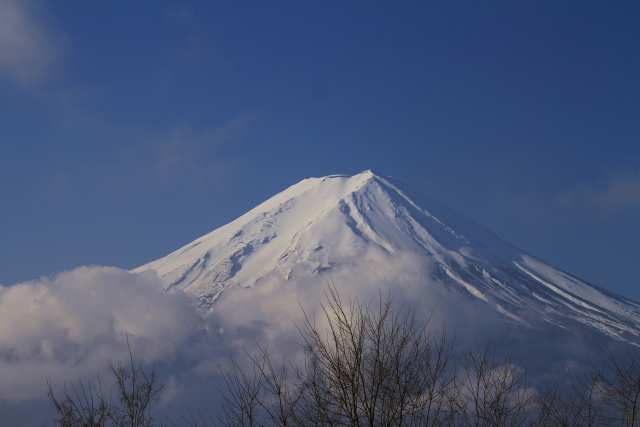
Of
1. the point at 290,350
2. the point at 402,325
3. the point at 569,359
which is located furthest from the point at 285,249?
the point at 402,325

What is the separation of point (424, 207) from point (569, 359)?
139 feet

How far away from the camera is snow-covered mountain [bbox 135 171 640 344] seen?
12531 cm

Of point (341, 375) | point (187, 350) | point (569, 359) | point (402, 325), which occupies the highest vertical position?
point (187, 350)

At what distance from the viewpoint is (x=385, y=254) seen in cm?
12581

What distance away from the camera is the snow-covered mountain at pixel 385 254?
411 feet

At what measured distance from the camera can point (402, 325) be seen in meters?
9.16

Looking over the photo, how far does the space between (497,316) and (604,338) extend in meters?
19.7

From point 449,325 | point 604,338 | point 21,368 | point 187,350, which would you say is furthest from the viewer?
point 21,368

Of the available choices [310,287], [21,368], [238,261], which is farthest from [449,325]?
[21,368]

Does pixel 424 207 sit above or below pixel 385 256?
above

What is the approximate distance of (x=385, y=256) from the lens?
413 ft

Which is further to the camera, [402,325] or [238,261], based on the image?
[238,261]

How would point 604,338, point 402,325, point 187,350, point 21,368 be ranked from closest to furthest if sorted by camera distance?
point 402,325
point 604,338
point 187,350
point 21,368

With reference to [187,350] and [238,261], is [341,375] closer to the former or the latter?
[238,261]
